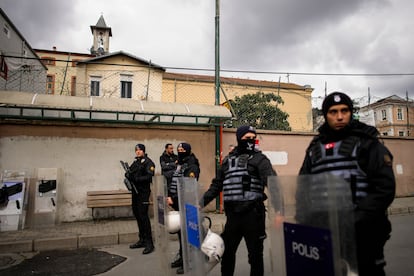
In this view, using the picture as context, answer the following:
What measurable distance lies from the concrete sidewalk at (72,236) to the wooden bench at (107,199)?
1.35ft

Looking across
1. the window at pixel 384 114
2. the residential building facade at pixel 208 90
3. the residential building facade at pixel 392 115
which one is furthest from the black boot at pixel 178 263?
the window at pixel 384 114

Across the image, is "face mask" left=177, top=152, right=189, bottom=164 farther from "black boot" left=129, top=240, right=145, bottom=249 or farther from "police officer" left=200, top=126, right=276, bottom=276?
"black boot" left=129, top=240, right=145, bottom=249

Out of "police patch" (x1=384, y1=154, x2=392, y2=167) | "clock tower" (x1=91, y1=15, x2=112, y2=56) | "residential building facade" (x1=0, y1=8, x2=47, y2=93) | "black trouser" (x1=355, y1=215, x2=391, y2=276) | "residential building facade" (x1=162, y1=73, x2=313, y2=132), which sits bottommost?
"black trouser" (x1=355, y1=215, x2=391, y2=276)

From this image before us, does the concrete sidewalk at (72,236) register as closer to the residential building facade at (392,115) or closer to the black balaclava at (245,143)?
the black balaclava at (245,143)

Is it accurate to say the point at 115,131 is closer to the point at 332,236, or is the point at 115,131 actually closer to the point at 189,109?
the point at 189,109

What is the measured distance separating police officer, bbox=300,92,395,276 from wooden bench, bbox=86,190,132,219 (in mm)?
6058

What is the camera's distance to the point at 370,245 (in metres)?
1.76

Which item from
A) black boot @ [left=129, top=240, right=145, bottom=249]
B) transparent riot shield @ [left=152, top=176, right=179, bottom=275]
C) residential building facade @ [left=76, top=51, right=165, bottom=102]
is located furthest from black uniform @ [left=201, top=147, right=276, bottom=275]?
residential building facade @ [left=76, top=51, right=165, bottom=102]

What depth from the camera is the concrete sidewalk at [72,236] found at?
17.9 ft

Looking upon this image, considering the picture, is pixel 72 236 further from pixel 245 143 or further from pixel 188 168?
pixel 245 143

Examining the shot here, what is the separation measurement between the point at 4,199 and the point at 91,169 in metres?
1.85

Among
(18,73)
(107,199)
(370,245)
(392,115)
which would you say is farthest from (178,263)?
(392,115)

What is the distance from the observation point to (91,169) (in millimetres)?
7504

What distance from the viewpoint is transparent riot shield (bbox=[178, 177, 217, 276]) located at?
96.7 inches
